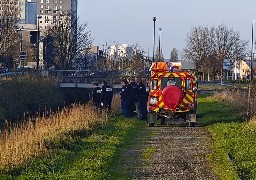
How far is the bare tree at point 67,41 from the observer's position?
215 feet

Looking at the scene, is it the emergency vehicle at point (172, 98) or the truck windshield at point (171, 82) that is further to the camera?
the truck windshield at point (171, 82)

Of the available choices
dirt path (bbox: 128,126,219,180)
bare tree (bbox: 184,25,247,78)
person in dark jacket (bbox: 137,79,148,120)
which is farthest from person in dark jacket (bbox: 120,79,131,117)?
bare tree (bbox: 184,25,247,78)

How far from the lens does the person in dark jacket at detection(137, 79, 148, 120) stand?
30883 mm

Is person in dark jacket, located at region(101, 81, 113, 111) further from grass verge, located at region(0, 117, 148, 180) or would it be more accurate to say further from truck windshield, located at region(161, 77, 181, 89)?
grass verge, located at region(0, 117, 148, 180)

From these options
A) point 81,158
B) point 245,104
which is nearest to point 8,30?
point 245,104

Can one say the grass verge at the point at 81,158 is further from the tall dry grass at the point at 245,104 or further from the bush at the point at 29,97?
the bush at the point at 29,97

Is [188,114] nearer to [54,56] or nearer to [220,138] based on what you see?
[220,138]

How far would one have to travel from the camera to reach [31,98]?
4541 cm

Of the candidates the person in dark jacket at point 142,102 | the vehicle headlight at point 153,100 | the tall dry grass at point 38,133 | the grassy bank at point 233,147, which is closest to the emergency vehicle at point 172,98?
the vehicle headlight at point 153,100

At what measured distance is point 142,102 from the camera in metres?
30.9

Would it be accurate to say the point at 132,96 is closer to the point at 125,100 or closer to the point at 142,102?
the point at 125,100

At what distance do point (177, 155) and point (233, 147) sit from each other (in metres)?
2.00

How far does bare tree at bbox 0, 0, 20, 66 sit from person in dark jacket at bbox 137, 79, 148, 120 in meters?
28.1

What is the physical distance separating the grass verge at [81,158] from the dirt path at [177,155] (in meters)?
0.62
